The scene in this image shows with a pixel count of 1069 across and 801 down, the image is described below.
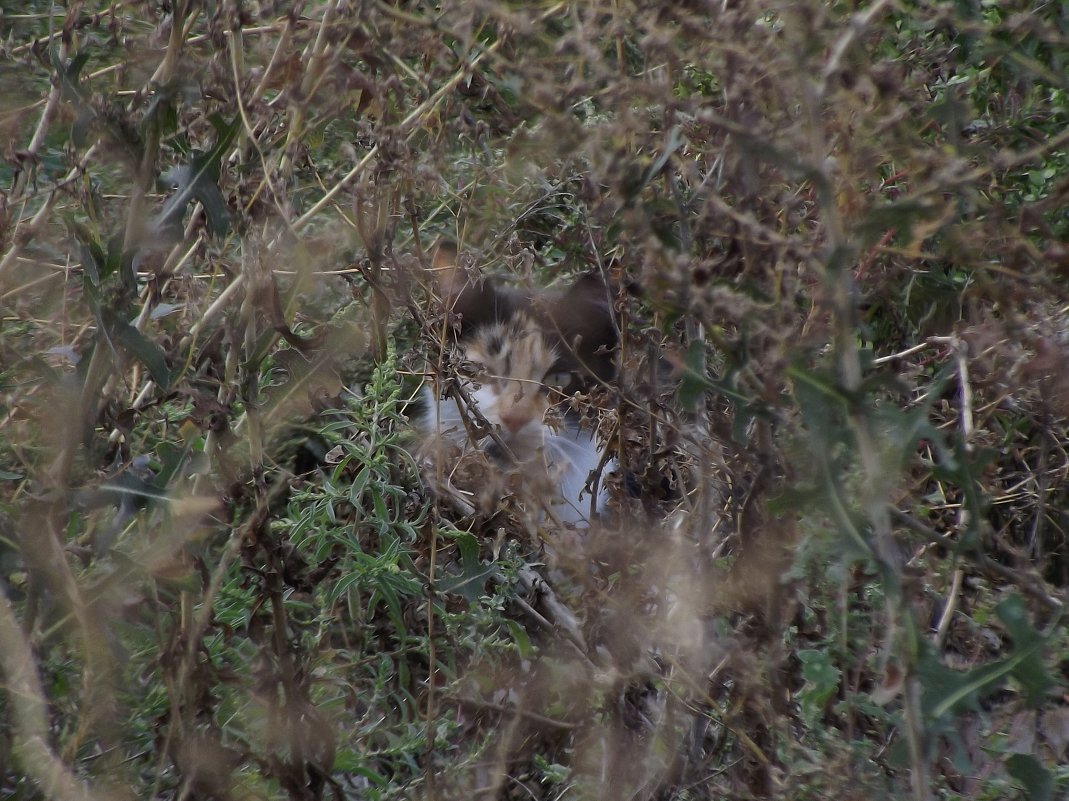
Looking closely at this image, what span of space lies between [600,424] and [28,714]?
1142 millimetres

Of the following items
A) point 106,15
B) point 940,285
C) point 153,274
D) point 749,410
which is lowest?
point 940,285

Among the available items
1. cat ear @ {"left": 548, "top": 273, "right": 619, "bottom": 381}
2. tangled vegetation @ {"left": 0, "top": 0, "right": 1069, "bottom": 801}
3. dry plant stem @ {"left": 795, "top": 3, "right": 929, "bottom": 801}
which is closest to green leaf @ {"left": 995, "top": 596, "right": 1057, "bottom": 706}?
tangled vegetation @ {"left": 0, "top": 0, "right": 1069, "bottom": 801}

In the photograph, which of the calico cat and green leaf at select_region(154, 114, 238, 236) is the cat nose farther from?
green leaf at select_region(154, 114, 238, 236)

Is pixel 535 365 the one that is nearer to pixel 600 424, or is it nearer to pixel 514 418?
pixel 514 418

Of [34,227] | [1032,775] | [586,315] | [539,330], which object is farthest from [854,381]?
[539,330]

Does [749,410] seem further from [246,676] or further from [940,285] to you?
[940,285]

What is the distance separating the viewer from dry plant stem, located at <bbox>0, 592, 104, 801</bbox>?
151 centimetres

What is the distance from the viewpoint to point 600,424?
219 centimetres

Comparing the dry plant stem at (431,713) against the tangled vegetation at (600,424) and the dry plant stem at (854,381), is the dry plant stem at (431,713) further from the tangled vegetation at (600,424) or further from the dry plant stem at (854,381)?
the dry plant stem at (854,381)

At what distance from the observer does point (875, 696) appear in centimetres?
129

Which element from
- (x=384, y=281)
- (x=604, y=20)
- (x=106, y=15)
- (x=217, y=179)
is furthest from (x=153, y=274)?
(x=604, y=20)

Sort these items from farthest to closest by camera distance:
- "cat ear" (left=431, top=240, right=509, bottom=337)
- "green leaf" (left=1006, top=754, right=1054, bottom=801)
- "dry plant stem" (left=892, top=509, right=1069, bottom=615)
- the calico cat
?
the calico cat, "cat ear" (left=431, top=240, right=509, bottom=337), "dry plant stem" (left=892, top=509, right=1069, bottom=615), "green leaf" (left=1006, top=754, right=1054, bottom=801)

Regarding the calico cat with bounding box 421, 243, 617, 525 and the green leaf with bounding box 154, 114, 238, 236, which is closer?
the green leaf with bounding box 154, 114, 238, 236

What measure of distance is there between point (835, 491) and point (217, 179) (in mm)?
1009
